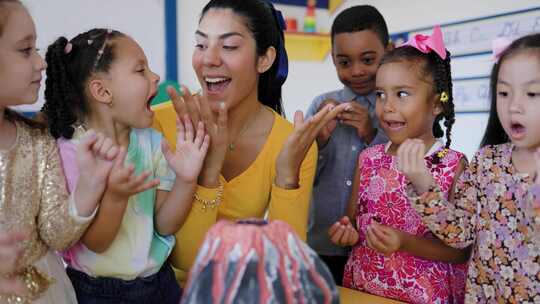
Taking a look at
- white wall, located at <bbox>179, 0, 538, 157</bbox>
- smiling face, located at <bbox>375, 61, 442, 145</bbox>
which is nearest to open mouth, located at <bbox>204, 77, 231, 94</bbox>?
smiling face, located at <bbox>375, 61, 442, 145</bbox>

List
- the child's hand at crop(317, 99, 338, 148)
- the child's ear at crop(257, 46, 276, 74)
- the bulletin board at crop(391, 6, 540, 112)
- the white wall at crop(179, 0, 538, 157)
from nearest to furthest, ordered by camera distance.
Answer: the child's ear at crop(257, 46, 276, 74), the child's hand at crop(317, 99, 338, 148), the bulletin board at crop(391, 6, 540, 112), the white wall at crop(179, 0, 538, 157)

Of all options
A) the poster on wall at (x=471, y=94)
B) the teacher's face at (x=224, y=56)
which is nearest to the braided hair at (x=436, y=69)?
the teacher's face at (x=224, y=56)

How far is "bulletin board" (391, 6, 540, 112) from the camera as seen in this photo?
2645mm

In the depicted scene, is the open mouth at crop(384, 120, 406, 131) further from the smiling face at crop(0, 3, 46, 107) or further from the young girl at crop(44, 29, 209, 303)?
the smiling face at crop(0, 3, 46, 107)

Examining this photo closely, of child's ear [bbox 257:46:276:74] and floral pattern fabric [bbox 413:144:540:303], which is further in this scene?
child's ear [bbox 257:46:276:74]

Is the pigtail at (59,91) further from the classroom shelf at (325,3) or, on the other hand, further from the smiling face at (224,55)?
the classroom shelf at (325,3)

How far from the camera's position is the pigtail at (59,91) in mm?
971

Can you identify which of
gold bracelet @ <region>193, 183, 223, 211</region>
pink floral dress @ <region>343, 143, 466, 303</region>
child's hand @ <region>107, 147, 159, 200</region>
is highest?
child's hand @ <region>107, 147, 159, 200</region>

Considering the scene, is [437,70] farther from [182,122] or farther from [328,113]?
[182,122]

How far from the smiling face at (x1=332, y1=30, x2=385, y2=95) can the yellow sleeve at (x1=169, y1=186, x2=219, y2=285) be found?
63cm

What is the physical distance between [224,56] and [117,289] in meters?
0.54

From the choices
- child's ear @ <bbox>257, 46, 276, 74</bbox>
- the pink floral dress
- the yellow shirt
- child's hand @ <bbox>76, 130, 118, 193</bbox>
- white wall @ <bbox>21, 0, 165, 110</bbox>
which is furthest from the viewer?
white wall @ <bbox>21, 0, 165, 110</bbox>

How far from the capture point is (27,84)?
0.85 metres

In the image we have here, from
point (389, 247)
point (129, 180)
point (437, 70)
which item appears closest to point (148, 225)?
point (129, 180)
